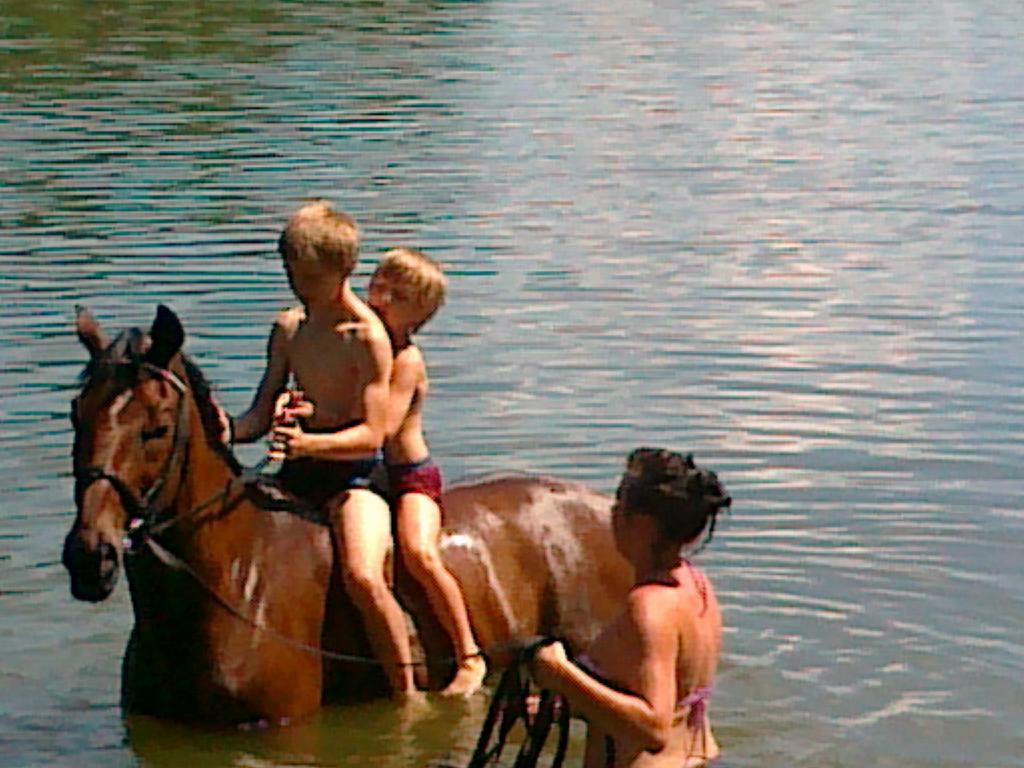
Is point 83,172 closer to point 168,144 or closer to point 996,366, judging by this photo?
point 168,144

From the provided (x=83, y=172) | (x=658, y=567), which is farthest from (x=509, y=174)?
(x=658, y=567)

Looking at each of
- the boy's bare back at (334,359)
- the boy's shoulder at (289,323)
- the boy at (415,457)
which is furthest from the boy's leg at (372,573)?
the boy's shoulder at (289,323)

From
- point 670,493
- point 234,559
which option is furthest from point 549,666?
point 234,559

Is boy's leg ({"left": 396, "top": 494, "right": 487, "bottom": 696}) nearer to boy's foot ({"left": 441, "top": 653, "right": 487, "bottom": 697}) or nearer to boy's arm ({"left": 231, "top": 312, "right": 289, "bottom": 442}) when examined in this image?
boy's foot ({"left": 441, "top": 653, "right": 487, "bottom": 697})

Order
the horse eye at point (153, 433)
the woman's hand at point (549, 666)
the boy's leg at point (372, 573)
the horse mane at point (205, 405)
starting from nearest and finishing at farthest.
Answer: the woman's hand at point (549, 666), the horse eye at point (153, 433), the horse mane at point (205, 405), the boy's leg at point (372, 573)

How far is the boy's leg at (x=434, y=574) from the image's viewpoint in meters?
8.66

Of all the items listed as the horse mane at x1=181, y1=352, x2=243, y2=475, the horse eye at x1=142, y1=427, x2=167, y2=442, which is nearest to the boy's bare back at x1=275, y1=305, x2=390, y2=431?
the horse mane at x1=181, y1=352, x2=243, y2=475

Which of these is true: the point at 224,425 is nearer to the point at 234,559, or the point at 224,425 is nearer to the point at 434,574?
the point at 234,559

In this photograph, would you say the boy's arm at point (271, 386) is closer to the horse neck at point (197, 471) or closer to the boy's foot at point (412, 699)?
the horse neck at point (197, 471)

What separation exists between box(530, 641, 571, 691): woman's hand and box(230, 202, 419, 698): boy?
75.0 inches

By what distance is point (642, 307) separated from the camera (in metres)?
17.4

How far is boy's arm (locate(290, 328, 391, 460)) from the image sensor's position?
8.36m

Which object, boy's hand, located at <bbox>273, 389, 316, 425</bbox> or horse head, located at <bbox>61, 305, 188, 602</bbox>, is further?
boy's hand, located at <bbox>273, 389, 316, 425</bbox>

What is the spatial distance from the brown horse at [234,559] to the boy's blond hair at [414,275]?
823 millimetres
